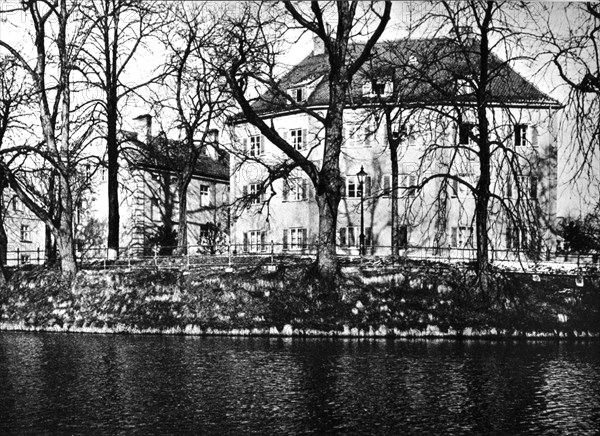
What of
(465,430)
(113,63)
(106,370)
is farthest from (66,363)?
(113,63)

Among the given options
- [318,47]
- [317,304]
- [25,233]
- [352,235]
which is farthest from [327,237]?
[25,233]

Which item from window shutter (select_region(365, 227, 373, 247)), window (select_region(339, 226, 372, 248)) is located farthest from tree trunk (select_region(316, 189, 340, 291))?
window shutter (select_region(365, 227, 373, 247))

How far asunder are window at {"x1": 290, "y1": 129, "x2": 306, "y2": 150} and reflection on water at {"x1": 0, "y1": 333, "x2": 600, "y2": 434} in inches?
758

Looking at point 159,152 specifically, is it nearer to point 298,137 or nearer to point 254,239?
point 298,137

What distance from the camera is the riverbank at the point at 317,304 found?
590 inches

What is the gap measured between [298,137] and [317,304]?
17.4 metres

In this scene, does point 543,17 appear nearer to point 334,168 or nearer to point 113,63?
point 334,168

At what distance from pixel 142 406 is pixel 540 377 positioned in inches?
211

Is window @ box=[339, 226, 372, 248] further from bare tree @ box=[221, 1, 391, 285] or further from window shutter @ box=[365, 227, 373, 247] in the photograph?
bare tree @ box=[221, 1, 391, 285]

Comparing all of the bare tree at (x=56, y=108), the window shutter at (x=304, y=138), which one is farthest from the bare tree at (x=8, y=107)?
the window shutter at (x=304, y=138)

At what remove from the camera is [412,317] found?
15.1 meters

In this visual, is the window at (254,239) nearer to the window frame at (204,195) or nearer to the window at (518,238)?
the window frame at (204,195)

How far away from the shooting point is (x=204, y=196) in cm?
3834

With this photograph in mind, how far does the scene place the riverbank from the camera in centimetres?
1499
